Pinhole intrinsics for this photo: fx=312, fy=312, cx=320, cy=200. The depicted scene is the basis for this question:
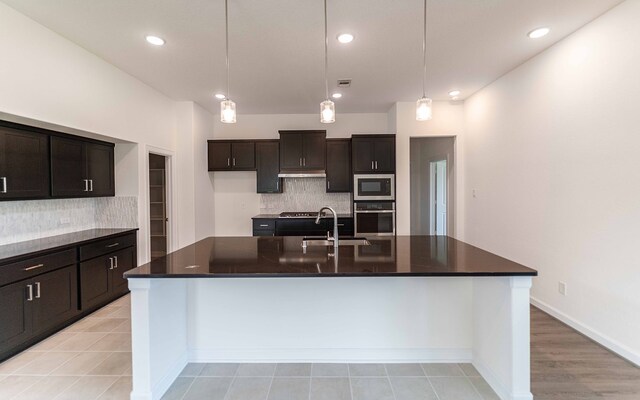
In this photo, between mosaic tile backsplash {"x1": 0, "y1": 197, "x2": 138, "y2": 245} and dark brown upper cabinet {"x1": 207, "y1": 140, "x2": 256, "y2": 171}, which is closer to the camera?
mosaic tile backsplash {"x1": 0, "y1": 197, "x2": 138, "y2": 245}

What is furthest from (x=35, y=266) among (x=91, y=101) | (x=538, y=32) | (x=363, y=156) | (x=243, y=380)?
(x=538, y=32)

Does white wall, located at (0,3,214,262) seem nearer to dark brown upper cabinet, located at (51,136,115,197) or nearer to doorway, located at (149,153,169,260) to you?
dark brown upper cabinet, located at (51,136,115,197)

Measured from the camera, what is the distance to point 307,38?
9.80 ft

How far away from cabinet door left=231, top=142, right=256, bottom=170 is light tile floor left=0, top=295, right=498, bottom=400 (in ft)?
11.3

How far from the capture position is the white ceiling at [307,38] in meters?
2.51

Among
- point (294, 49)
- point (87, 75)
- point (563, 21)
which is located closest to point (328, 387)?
point (294, 49)

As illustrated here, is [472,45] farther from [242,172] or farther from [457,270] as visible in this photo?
[242,172]

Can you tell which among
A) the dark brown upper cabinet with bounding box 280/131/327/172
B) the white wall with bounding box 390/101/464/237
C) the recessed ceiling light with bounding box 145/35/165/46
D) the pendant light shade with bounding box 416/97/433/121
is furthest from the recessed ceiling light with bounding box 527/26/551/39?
the recessed ceiling light with bounding box 145/35/165/46

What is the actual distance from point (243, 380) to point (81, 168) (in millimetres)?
2974

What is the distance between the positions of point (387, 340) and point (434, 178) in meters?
4.98

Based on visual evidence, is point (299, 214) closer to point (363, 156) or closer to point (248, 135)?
point (363, 156)

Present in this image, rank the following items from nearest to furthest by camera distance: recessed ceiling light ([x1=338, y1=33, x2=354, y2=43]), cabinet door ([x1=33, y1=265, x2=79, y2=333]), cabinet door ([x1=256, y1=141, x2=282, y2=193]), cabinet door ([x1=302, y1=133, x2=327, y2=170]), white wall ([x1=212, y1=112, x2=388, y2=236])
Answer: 1. cabinet door ([x1=33, y1=265, x2=79, y2=333])
2. recessed ceiling light ([x1=338, y1=33, x2=354, y2=43])
3. cabinet door ([x1=302, y1=133, x2=327, y2=170])
4. cabinet door ([x1=256, y1=141, x2=282, y2=193])
5. white wall ([x1=212, y1=112, x2=388, y2=236])

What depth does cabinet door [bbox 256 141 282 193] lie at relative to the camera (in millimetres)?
5477

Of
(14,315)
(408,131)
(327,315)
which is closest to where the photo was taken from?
(327,315)
